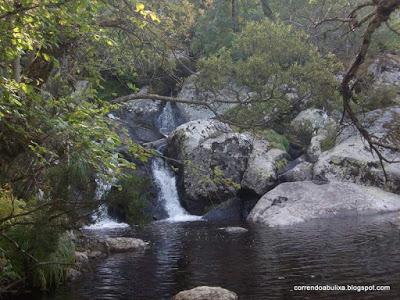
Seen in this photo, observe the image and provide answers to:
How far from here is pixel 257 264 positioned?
12680mm

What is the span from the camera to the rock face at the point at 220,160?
27.3m

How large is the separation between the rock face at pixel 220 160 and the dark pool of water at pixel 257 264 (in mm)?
7910

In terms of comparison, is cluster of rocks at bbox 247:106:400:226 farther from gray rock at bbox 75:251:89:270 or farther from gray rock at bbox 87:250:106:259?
gray rock at bbox 75:251:89:270

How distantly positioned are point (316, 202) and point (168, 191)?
930 centimetres

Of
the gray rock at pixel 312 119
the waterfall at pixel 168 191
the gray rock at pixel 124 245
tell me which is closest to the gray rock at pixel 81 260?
the gray rock at pixel 124 245

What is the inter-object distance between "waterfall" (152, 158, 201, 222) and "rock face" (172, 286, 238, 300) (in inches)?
672

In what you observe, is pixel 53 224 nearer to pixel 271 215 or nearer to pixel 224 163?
pixel 271 215

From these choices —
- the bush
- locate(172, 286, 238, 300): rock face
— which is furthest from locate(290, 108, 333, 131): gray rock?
locate(172, 286, 238, 300): rock face

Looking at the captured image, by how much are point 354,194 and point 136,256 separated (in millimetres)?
14376

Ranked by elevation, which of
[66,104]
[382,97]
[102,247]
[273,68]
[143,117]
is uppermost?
[143,117]

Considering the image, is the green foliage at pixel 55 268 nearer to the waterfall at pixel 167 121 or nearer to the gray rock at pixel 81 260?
the gray rock at pixel 81 260

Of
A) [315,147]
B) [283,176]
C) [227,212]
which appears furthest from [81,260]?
[315,147]

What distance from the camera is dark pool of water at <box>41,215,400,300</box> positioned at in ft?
33.2

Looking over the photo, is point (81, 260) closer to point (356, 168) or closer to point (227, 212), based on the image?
point (227, 212)
